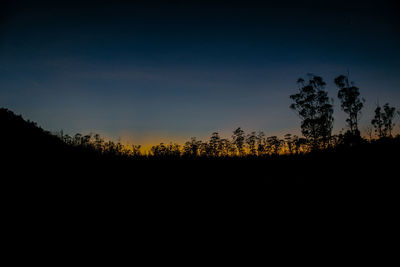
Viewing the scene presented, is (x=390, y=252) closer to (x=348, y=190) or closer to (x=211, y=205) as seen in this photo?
(x=348, y=190)

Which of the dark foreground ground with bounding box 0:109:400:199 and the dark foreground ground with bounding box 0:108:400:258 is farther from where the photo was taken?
the dark foreground ground with bounding box 0:109:400:199

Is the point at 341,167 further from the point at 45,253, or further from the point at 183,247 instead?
the point at 45,253

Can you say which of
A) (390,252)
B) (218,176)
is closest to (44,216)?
(218,176)

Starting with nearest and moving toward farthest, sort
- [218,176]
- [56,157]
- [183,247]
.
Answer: [183,247], [218,176], [56,157]

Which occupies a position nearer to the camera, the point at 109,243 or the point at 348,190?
the point at 109,243

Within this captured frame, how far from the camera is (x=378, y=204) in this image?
169 inches

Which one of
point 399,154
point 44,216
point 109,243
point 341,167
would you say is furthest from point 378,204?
point 44,216

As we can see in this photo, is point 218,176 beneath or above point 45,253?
above

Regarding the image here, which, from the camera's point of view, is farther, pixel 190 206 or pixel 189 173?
pixel 189 173

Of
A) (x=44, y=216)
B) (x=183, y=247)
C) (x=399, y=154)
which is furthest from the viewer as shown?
(x=399, y=154)

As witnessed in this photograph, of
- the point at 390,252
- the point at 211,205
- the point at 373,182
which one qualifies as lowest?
the point at 390,252

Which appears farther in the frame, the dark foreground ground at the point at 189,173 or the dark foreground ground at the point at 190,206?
the dark foreground ground at the point at 189,173

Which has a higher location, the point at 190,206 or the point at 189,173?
the point at 189,173

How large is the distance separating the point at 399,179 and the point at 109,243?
22.2ft
